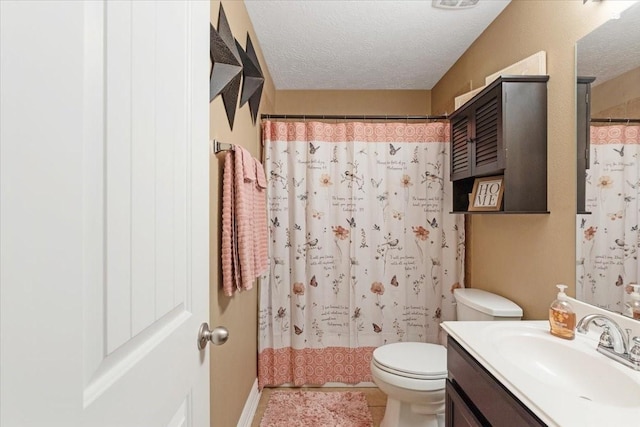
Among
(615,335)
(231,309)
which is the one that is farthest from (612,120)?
(231,309)

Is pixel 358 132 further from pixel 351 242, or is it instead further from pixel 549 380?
pixel 549 380

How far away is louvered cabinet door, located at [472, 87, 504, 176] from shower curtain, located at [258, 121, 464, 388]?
0.56m

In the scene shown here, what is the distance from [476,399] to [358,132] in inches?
68.6

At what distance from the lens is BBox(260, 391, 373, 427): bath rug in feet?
6.41

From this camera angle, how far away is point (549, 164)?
4.99ft

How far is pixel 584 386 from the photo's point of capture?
1.03 metres

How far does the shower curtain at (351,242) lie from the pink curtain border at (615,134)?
1.10m

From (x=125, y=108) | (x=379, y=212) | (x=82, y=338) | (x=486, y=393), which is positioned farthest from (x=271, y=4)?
(x=486, y=393)

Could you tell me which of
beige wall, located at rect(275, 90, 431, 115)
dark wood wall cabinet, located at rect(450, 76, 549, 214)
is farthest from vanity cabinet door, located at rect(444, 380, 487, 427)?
beige wall, located at rect(275, 90, 431, 115)

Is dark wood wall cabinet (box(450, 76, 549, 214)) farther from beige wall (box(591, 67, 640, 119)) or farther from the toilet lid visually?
the toilet lid

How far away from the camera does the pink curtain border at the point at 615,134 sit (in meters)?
1.11

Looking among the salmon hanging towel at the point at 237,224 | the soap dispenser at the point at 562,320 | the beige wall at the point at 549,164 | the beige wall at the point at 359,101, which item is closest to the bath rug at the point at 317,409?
the salmon hanging towel at the point at 237,224

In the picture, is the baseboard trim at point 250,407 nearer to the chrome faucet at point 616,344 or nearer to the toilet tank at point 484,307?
the toilet tank at point 484,307

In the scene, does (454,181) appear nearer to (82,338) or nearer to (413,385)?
(413,385)
